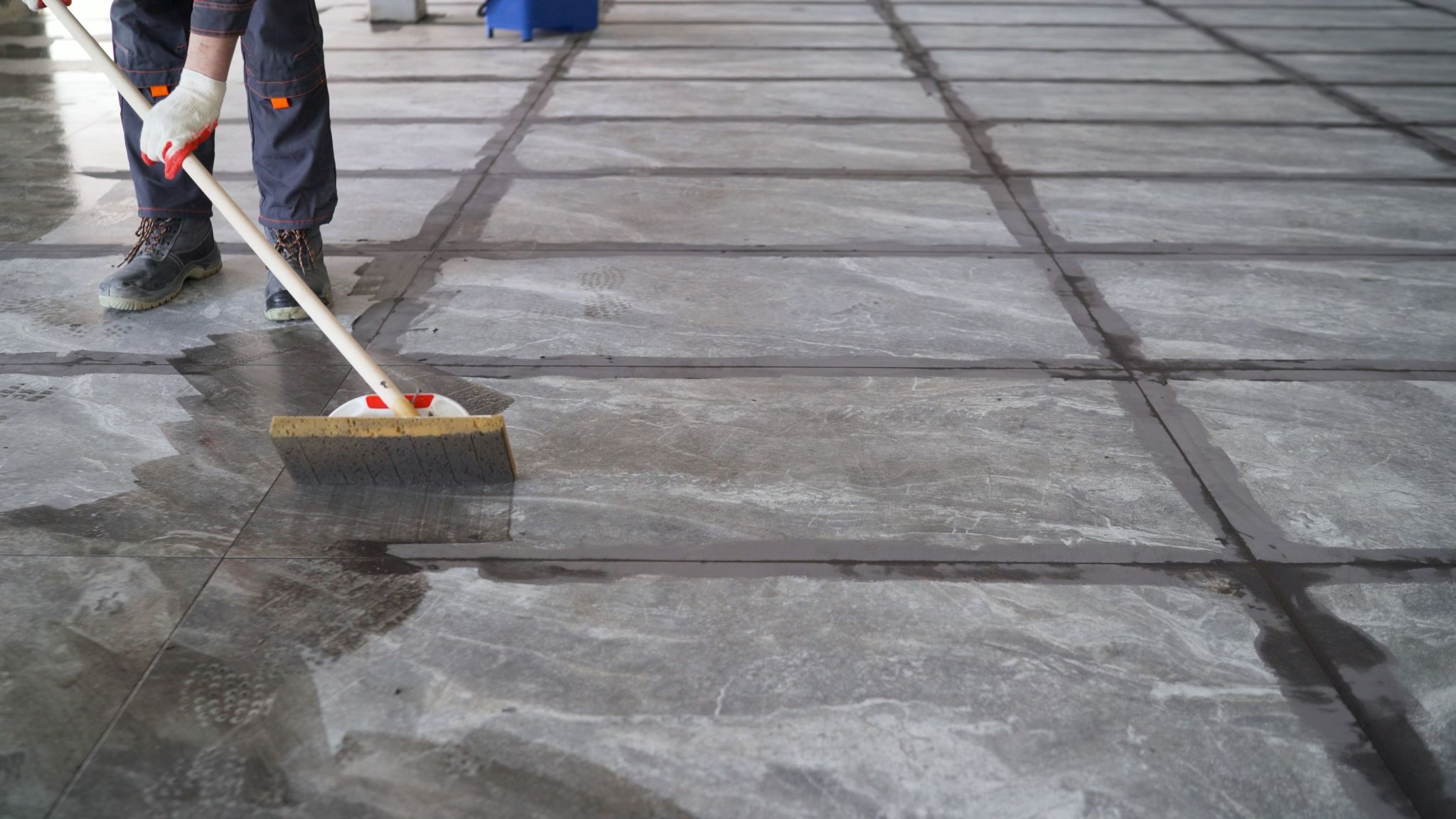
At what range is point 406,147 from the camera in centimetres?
430

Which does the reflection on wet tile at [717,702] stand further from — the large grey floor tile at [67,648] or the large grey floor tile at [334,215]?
the large grey floor tile at [334,215]

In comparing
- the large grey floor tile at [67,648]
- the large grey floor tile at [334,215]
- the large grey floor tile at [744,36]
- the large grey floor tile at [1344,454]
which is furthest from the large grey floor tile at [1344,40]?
the large grey floor tile at [67,648]

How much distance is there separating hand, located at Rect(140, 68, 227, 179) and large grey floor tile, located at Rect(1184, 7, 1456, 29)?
6.64 meters

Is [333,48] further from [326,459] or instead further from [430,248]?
[326,459]

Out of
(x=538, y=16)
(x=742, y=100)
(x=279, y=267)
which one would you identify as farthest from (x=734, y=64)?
(x=279, y=267)

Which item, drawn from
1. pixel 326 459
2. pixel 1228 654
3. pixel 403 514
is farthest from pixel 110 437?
pixel 1228 654

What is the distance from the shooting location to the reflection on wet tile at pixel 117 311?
264 cm

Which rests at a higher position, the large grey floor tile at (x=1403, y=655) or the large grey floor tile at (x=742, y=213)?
the large grey floor tile at (x=742, y=213)

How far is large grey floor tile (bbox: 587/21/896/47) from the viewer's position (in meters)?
6.41

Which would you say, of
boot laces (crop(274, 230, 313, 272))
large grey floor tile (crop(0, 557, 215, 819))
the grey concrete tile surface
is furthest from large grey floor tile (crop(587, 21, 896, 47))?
large grey floor tile (crop(0, 557, 215, 819))

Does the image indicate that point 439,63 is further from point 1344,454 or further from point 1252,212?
point 1344,454

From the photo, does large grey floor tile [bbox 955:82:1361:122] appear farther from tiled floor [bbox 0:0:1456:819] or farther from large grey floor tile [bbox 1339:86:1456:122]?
tiled floor [bbox 0:0:1456:819]

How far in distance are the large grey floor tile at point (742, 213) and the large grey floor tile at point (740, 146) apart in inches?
8.5

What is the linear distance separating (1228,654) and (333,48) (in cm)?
590
